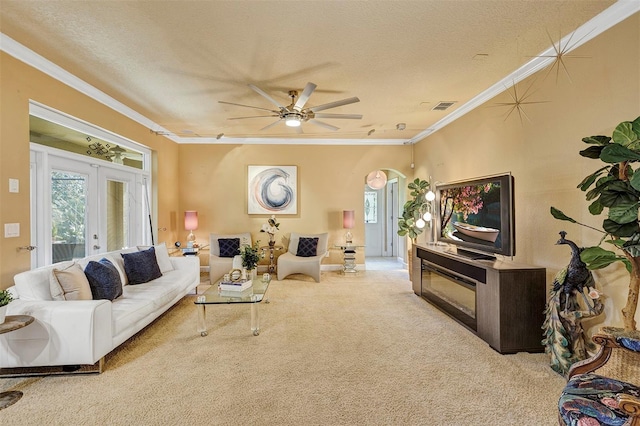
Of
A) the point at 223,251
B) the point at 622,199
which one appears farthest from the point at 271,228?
the point at 622,199

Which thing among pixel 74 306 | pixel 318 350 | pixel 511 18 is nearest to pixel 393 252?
pixel 318 350

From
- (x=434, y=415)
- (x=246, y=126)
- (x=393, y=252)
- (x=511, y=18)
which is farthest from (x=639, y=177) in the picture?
(x=393, y=252)

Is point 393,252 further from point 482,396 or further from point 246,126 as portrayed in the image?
point 482,396

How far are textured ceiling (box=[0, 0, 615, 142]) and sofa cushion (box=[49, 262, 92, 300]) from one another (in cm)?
209

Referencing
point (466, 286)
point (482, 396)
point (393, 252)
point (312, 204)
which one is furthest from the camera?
point (393, 252)

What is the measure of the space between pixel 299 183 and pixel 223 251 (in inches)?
84.2

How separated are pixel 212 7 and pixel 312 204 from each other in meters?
4.71

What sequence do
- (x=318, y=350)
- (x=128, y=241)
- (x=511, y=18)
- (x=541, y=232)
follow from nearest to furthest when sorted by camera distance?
(x=511, y=18) < (x=318, y=350) < (x=541, y=232) < (x=128, y=241)

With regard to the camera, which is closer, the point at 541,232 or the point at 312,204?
the point at 541,232

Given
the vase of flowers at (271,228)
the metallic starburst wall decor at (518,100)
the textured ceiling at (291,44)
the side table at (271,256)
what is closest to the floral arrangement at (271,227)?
the vase of flowers at (271,228)

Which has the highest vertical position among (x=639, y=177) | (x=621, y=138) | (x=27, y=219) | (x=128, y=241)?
(x=621, y=138)

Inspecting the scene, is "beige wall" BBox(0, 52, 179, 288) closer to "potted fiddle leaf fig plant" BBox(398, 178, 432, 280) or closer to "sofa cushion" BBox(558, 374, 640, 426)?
"sofa cushion" BBox(558, 374, 640, 426)

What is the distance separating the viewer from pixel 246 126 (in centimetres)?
562

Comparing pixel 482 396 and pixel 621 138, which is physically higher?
pixel 621 138
